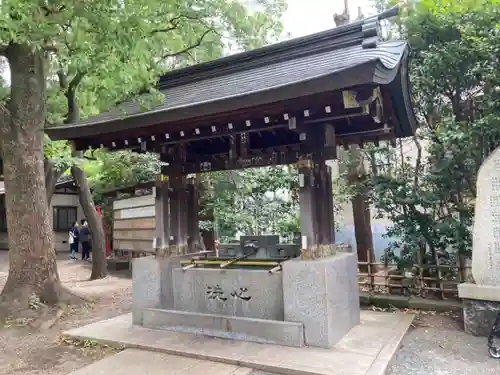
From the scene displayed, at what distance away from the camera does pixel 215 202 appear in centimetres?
1081

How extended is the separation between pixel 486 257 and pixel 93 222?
942cm

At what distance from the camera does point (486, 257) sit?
5.54 meters

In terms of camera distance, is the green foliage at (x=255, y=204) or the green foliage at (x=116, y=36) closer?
the green foliage at (x=116, y=36)

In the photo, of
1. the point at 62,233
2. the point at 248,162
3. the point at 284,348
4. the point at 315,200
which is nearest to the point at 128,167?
the point at 248,162

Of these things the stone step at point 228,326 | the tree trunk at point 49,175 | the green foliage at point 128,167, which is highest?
the green foliage at point 128,167

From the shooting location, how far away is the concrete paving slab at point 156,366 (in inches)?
175

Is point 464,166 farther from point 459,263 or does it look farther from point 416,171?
point 459,263

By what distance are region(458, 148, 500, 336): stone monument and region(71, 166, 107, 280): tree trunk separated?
29.8ft

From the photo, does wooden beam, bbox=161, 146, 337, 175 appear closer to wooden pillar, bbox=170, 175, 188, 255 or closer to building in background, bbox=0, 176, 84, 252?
wooden pillar, bbox=170, 175, 188, 255

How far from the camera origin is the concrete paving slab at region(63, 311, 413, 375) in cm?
438

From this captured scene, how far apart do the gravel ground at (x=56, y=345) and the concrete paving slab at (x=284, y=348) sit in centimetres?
31

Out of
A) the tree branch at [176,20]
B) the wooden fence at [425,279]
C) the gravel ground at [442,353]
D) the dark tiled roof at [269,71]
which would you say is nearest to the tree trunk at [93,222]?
the dark tiled roof at [269,71]

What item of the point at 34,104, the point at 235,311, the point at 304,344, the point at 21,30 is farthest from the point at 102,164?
the point at 304,344

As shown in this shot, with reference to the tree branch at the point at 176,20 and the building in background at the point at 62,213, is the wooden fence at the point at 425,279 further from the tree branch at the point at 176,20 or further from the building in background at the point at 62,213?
the building in background at the point at 62,213
